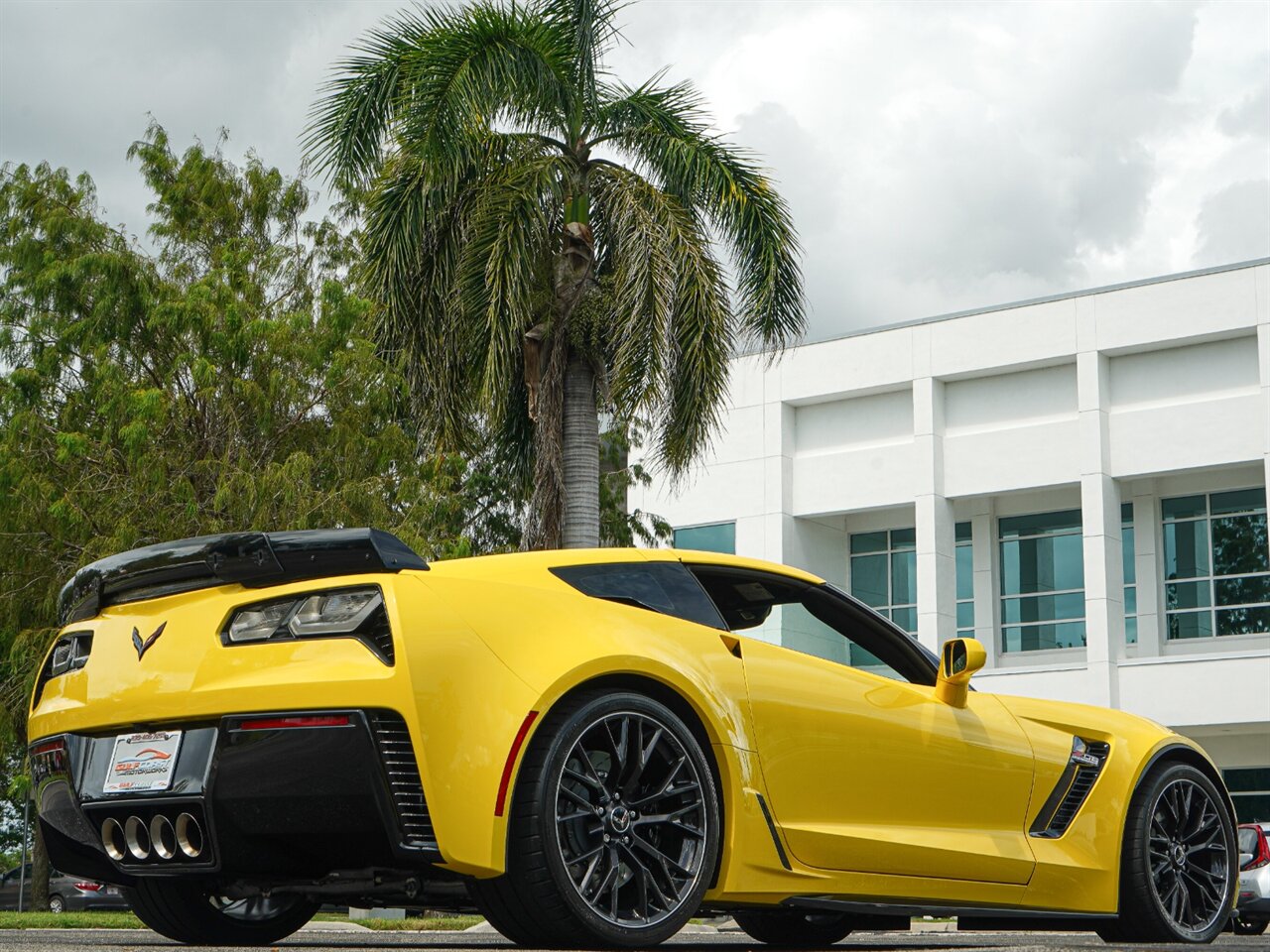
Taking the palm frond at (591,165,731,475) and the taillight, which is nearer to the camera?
the taillight

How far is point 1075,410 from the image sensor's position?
34.0m

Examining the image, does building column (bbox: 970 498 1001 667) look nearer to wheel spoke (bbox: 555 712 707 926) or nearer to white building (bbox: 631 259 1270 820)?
white building (bbox: 631 259 1270 820)

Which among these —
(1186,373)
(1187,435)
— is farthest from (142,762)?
(1186,373)

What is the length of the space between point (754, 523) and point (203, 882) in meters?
32.4

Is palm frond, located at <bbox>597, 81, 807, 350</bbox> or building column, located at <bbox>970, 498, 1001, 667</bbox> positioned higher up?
palm frond, located at <bbox>597, 81, 807, 350</bbox>

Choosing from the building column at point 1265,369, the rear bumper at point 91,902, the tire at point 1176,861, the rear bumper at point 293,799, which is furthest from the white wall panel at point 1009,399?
the rear bumper at point 293,799

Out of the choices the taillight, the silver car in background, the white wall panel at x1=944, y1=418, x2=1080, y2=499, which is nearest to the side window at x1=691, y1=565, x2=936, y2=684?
the taillight

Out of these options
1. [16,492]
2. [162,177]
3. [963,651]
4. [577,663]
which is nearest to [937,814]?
[963,651]

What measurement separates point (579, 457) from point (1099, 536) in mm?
19059

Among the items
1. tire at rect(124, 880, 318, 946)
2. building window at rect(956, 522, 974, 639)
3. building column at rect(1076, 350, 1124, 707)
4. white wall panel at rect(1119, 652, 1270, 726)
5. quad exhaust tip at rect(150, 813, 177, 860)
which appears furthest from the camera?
building window at rect(956, 522, 974, 639)

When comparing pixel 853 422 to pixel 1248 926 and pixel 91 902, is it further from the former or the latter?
pixel 1248 926

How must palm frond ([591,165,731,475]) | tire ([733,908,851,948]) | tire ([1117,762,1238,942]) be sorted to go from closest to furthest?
tire ([1117,762,1238,942])
tire ([733,908,851,948])
palm frond ([591,165,731,475])

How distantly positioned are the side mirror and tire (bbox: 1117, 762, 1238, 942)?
110cm

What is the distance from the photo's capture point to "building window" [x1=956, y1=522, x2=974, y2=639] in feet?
119
